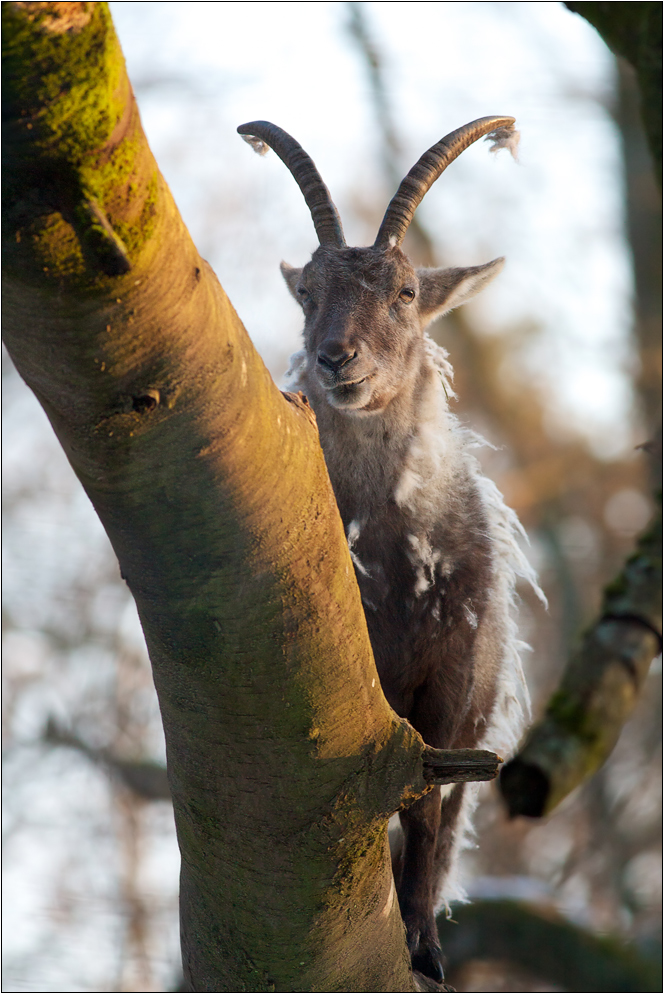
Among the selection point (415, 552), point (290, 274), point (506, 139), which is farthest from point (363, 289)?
point (415, 552)

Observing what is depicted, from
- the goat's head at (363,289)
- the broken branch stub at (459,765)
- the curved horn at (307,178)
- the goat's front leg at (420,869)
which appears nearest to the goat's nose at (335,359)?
the goat's head at (363,289)

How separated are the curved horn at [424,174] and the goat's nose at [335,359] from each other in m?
0.51

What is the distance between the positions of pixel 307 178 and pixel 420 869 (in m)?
2.26

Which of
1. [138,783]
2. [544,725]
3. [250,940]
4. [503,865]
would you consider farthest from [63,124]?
[503,865]

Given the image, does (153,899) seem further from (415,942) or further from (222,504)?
(222,504)

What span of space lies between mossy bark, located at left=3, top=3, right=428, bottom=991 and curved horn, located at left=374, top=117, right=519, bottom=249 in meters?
1.36

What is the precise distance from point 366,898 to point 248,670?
0.74 metres

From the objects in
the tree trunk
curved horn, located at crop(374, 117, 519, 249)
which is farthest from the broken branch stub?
Result: curved horn, located at crop(374, 117, 519, 249)

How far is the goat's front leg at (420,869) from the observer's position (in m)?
2.53

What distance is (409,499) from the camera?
104 inches

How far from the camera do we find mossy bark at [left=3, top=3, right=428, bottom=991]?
1081 millimetres

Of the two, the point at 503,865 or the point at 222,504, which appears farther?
the point at 503,865

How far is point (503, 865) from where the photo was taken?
9.85 meters

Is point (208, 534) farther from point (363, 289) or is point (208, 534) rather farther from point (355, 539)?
point (363, 289)
